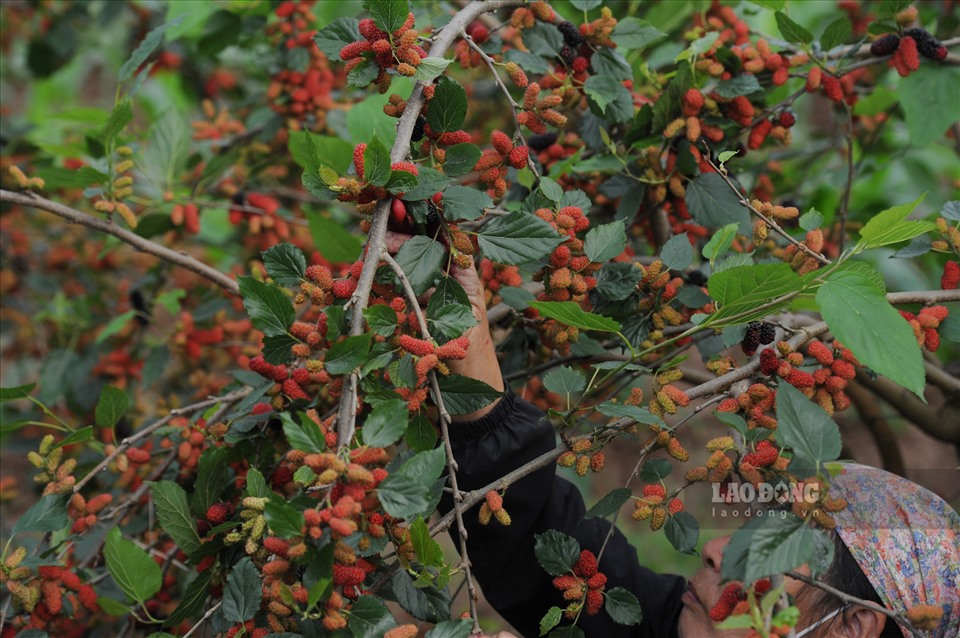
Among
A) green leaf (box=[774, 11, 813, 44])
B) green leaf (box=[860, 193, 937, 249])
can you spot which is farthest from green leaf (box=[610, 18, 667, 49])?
green leaf (box=[860, 193, 937, 249])

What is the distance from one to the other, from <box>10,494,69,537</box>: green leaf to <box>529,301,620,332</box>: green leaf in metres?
0.87

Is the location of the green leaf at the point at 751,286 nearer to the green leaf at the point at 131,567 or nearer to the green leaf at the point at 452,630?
the green leaf at the point at 452,630

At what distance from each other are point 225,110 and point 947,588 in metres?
2.07

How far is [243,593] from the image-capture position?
119cm

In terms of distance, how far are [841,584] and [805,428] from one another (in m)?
0.53

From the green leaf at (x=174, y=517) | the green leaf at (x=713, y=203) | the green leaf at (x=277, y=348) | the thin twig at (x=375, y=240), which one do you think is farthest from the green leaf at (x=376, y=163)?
the green leaf at (x=713, y=203)

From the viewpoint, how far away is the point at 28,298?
2.97 m

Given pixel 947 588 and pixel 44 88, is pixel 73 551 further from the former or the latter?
pixel 44 88

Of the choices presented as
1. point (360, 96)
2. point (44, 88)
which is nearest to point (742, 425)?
point (360, 96)

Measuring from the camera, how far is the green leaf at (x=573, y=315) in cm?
120

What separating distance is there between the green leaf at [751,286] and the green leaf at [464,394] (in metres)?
0.32

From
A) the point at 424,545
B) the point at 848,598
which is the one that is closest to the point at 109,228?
the point at 424,545

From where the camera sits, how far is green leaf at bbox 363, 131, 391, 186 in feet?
3.83

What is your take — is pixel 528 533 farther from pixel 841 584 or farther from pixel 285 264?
pixel 285 264
